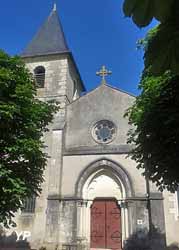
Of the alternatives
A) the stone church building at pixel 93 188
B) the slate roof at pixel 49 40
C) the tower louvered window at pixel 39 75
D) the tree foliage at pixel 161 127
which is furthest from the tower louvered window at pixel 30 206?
the slate roof at pixel 49 40

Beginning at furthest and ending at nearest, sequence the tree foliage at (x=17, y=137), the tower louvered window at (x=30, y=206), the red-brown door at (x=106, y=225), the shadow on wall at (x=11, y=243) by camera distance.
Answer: the tower louvered window at (x=30, y=206) → the red-brown door at (x=106, y=225) → the shadow on wall at (x=11, y=243) → the tree foliage at (x=17, y=137)

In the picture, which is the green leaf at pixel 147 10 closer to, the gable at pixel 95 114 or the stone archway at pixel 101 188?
the stone archway at pixel 101 188

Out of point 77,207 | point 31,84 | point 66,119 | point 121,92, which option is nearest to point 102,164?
point 77,207

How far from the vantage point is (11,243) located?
1447cm

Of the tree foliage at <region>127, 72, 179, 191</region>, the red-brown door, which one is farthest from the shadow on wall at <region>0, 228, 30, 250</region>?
the tree foliage at <region>127, 72, 179, 191</region>

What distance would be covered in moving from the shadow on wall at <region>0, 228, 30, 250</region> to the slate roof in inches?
469

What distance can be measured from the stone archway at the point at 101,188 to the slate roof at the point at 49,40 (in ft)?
29.1

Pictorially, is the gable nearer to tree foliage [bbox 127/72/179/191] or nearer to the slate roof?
the slate roof

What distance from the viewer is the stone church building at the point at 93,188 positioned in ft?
45.7

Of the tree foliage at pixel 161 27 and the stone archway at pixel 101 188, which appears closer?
the tree foliage at pixel 161 27

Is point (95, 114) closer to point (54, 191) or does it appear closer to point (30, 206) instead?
point (54, 191)

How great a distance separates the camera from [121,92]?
17.5 meters

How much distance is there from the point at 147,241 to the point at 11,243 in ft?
22.1

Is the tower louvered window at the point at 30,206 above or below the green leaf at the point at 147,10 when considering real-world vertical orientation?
below
